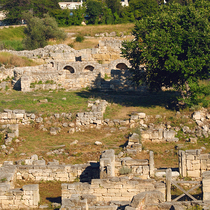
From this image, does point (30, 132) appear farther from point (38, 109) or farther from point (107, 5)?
point (107, 5)

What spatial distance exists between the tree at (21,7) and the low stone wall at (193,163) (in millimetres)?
58947

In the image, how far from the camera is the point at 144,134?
874 inches

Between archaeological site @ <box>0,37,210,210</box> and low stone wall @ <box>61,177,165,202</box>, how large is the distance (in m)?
0.03

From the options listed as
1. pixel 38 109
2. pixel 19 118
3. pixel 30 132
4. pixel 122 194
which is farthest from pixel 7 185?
pixel 38 109

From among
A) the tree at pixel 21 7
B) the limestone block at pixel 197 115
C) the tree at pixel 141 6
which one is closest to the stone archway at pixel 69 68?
the limestone block at pixel 197 115

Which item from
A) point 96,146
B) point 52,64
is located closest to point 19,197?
point 96,146

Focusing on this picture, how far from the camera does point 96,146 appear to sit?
21.0m

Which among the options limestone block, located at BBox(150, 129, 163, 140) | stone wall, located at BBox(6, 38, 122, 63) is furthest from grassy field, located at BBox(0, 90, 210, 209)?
stone wall, located at BBox(6, 38, 122, 63)

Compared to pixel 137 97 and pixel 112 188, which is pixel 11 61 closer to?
pixel 137 97

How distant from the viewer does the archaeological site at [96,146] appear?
41.9 ft

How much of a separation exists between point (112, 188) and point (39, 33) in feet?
129

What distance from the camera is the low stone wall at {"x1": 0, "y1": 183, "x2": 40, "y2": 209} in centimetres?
1309

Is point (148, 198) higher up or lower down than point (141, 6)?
lower down

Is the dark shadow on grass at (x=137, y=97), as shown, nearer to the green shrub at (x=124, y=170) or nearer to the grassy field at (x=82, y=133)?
the grassy field at (x=82, y=133)
